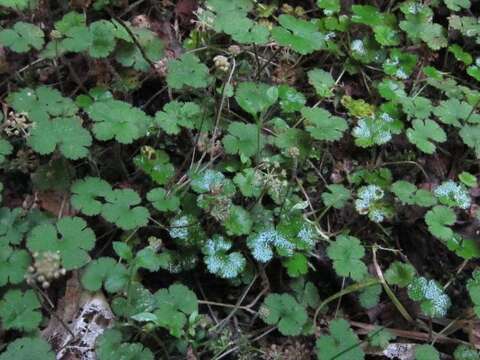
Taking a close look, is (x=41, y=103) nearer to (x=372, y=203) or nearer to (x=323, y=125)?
(x=323, y=125)

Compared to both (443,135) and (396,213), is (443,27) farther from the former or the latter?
(396,213)

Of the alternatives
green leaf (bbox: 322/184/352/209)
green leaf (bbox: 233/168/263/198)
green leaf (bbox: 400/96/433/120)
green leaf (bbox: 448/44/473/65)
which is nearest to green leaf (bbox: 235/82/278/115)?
green leaf (bbox: 233/168/263/198)

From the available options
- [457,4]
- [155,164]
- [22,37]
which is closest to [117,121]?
[155,164]

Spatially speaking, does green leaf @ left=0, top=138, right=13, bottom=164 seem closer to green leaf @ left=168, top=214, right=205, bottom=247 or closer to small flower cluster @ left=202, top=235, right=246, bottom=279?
green leaf @ left=168, top=214, right=205, bottom=247

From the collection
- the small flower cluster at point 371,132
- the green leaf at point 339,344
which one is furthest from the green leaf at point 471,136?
the green leaf at point 339,344

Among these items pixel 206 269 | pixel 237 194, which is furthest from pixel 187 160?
pixel 206 269

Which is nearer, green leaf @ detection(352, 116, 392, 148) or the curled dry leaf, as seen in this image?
the curled dry leaf
